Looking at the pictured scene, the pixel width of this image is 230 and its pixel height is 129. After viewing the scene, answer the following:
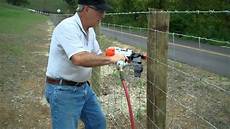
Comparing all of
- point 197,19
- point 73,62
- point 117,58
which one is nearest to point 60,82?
point 73,62

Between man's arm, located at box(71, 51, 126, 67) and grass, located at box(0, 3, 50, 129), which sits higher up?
man's arm, located at box(71, 51, 126, 67)

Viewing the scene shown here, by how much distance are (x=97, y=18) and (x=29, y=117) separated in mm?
4077

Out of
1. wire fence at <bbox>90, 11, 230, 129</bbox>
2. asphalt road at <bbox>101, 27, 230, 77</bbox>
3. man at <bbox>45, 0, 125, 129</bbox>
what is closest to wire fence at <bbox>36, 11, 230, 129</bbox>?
wire fence at <bbox>90, 11, 230, 129</bbox>

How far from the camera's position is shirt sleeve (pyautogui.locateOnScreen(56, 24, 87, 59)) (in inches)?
163

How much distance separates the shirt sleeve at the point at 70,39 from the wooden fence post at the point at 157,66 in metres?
0.78

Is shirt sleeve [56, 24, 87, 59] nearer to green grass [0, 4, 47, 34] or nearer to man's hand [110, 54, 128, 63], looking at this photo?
man's hand [110, 54, 128, 63]

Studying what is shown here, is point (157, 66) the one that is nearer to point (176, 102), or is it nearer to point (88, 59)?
point (88, 59)

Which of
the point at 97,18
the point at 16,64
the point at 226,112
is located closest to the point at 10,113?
the point at 226,112

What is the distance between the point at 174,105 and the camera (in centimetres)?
833

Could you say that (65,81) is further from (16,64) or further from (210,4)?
(210,4)

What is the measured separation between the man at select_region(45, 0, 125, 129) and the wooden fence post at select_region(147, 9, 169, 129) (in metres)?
0.50

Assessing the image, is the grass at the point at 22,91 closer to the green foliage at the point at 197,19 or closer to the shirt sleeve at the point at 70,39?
the shirt sleeve at the point at 70,39

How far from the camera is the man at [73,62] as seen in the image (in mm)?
4168

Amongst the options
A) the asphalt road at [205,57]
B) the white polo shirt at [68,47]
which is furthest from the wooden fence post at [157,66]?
the asphalt road at [205,57]
